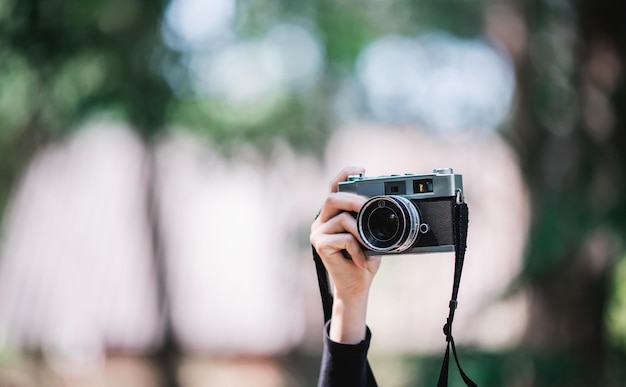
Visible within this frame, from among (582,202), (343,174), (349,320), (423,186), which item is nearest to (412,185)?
(423,186)

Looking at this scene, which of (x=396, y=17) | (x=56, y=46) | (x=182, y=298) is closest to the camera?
(x=56, y=46)

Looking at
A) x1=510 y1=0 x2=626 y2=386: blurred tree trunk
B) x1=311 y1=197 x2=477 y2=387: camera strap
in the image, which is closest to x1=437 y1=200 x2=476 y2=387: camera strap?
x1=311 y1=197 x2=477 y2=387: camera strap

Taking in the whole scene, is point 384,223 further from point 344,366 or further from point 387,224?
point 344,366

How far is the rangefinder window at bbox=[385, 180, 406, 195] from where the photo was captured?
4.50 feet

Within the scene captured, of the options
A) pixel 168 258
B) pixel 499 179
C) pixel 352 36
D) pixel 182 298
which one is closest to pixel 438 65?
pixel 499 179

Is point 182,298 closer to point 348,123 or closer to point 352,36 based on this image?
point 348,123

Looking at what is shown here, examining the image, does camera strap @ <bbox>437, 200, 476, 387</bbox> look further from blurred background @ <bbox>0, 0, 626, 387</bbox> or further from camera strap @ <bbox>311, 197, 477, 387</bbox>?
blurred background @ <bbox>0, 0, 626, 387</bbox>

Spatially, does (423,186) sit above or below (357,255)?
above

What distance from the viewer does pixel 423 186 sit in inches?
53.8

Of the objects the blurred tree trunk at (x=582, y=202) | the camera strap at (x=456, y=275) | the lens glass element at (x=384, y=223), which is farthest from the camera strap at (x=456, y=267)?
the blurred tree trunk at (x=582, y=202)

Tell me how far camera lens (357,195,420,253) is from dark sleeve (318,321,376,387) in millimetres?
173

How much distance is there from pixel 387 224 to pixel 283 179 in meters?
5.47

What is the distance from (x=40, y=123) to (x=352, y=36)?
9.09 ft

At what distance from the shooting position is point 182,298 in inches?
293
